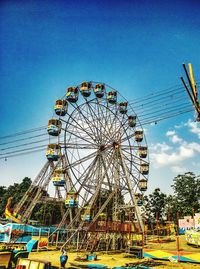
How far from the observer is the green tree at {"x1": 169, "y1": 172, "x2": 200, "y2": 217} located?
186ft

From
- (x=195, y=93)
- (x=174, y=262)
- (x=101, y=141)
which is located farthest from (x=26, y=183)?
(x=195, y=93)

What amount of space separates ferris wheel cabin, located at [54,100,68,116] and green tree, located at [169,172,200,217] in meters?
37.0

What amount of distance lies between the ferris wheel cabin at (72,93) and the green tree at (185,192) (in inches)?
1443

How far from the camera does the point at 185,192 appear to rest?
59.5 meters

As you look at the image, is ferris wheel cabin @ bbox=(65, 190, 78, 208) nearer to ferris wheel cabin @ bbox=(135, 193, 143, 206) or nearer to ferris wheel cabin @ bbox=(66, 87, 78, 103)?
ferris wheel cabin @ bbox=(135, 193, 143, 206)

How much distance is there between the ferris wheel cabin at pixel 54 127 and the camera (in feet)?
94.7

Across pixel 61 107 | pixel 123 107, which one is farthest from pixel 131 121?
pixel 61 107

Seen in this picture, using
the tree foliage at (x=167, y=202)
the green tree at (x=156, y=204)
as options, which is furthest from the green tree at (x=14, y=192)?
the green tree at (x=156, y=204)

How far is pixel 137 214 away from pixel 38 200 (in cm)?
1545

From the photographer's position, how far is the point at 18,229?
2723 cm

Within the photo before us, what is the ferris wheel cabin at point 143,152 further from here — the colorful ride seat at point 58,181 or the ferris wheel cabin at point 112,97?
the colorful ride seat at point 58,181

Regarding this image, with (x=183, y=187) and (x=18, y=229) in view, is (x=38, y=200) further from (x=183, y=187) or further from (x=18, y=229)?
(x=183, y=187)

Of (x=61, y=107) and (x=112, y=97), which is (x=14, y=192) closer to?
(x=61, y=107)

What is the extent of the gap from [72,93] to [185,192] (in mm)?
41520
